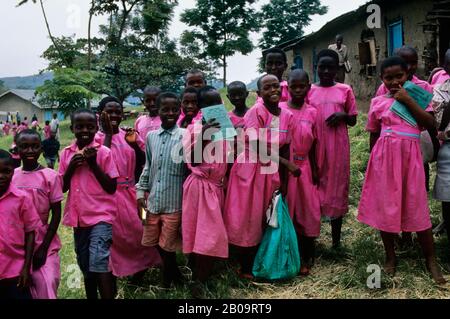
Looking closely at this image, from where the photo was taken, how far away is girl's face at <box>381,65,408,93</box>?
10.2 feet

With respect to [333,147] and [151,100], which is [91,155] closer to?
[151,100]

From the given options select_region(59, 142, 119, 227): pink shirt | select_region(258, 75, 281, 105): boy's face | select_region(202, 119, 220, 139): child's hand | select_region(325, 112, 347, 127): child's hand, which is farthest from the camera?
select_region(325, 112, 347, 127): child's hand

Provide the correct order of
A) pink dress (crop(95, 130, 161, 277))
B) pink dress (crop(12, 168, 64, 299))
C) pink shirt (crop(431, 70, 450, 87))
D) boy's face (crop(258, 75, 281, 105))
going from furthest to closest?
pink shirt (crop(431, 70, 450, 87))
pink dress (crop(95, 130, 161, 277))
boy's face (crop(258, 75, 281, 105))
pink dress (crop(12, 168, 64, 299))

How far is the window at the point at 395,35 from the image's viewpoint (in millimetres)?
9219

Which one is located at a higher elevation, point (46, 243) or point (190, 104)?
point (190, 104)

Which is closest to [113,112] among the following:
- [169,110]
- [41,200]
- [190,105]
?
[169,110]

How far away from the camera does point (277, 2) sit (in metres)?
30.2

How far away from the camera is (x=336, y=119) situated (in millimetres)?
3797

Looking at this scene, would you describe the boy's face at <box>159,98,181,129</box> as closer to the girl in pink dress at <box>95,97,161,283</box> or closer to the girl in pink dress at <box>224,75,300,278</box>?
the girl in pink dress at <box>95,97,161,283</box>

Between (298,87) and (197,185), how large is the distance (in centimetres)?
126

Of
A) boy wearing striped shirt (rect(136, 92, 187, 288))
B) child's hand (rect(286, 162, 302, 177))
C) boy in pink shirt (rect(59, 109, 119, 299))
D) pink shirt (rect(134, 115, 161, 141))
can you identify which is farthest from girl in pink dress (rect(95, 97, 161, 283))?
child's hand (rect(286, 162, 302, 177))

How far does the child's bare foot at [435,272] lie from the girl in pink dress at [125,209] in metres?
2.24

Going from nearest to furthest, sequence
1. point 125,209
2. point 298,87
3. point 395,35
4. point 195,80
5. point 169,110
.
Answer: point 169,110, point 125,209, point 298,87, point 195,80, point 395,35

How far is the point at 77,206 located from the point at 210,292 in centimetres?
119
